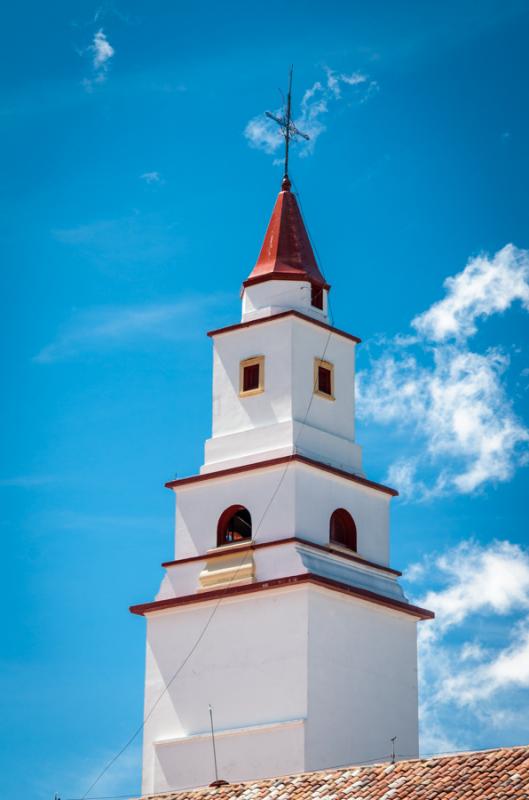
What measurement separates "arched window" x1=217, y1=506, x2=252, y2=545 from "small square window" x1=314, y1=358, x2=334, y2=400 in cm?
278

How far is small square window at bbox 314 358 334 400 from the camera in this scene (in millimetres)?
36438

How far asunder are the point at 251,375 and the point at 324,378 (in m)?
1.41

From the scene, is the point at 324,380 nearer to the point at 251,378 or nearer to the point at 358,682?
the point at 251,378

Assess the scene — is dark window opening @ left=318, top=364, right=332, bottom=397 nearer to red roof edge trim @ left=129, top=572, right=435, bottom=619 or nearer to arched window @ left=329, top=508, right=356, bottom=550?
arched window @ left=329, top=508, right=356, bottom=550

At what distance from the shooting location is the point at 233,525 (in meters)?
35.7

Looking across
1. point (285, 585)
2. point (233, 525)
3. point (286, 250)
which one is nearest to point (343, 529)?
point (233, 525)

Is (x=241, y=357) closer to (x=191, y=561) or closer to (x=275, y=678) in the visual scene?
(x=191, y=561)

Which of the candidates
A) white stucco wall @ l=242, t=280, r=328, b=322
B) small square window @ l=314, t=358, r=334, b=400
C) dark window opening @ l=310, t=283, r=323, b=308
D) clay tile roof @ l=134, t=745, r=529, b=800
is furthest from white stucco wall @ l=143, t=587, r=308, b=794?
dark window opening @ l=310, t=283, r=323, b=308

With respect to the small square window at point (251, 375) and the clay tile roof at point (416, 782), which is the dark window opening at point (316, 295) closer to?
the small square window at point (251, 375)

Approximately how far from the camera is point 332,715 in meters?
33.2

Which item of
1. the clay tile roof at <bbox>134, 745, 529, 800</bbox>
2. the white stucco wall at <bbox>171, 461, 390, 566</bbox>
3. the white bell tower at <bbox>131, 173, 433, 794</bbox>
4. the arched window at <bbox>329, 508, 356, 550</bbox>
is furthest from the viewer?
the arched window at <bbox>329, 508, 356, 550</bbox>

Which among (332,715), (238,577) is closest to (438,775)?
(332,715)

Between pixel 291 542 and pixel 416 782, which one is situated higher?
pixel 291 542

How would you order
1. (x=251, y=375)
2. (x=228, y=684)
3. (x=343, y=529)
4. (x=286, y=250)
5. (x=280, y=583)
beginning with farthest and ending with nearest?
1. (x=286, y=250)
2. (x=251, y=375)
3. (x=343, y=529)
4. (x=228, y=684)
5. (x=280, y=583)
